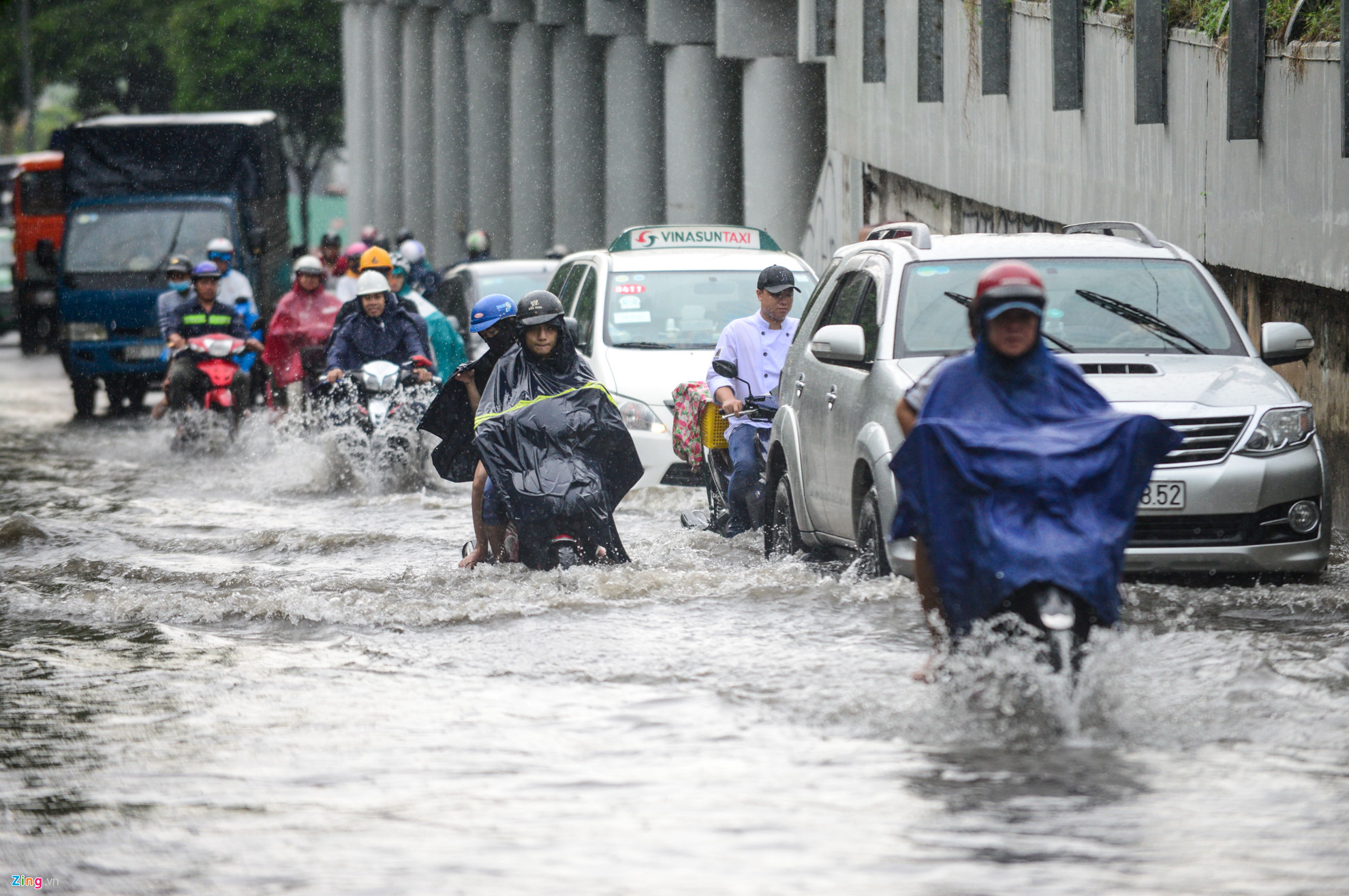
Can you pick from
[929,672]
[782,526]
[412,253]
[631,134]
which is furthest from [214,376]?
[631,134]

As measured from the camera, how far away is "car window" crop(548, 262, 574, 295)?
15.8m

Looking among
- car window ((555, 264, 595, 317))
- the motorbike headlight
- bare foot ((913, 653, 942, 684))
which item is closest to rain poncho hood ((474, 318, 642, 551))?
bare foot ((913, 653, 942, 684))

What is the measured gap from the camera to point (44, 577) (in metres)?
10.6

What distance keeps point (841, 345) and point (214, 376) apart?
1102 cm

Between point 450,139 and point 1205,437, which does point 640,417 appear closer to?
point 1205,437

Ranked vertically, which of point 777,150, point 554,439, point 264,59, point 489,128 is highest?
point 264,59

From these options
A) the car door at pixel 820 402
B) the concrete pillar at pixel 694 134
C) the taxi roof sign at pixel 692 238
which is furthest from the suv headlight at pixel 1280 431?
the concrete pillar at pixel 694 134

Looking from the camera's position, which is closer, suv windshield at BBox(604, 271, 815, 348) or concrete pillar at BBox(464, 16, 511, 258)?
suv windshield at BBox(604, 271, 815, 348)

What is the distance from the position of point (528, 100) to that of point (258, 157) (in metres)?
15.0

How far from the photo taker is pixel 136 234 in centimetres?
2403

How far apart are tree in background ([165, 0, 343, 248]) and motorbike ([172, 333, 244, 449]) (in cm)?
3979

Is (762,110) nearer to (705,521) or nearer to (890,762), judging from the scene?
(705,521)

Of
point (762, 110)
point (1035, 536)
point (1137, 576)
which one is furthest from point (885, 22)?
point (1035, 536)

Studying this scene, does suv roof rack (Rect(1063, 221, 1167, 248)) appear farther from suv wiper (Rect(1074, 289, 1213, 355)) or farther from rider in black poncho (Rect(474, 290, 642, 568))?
rider in black poncho (Rect(474, 290, 642, 568))
